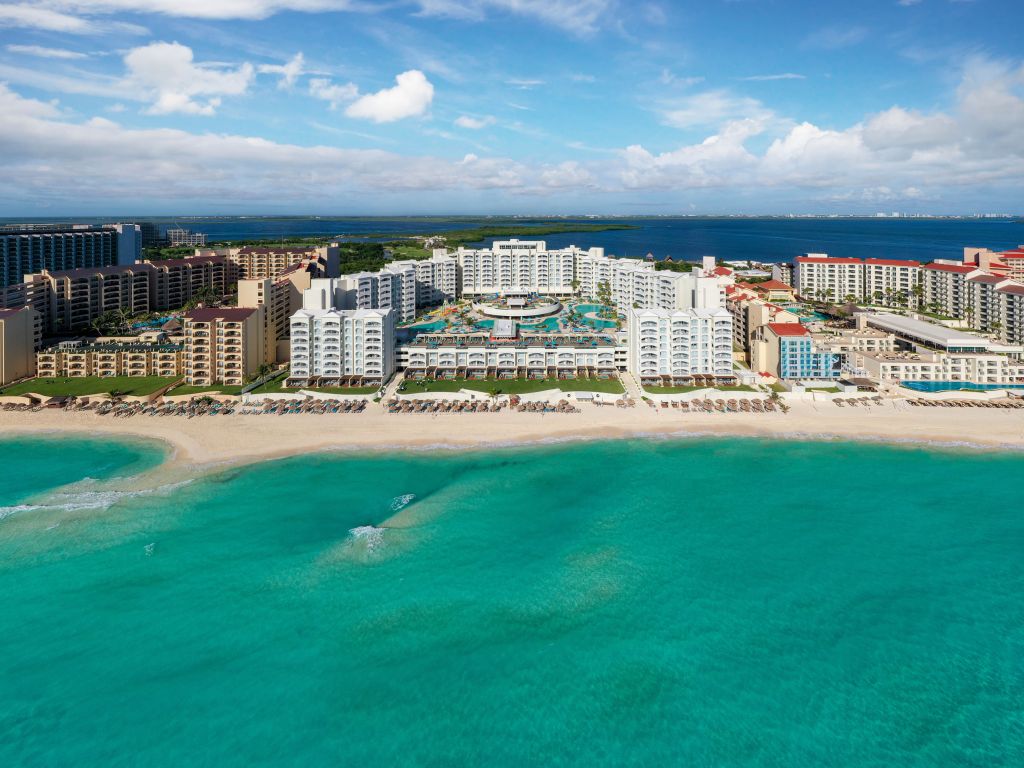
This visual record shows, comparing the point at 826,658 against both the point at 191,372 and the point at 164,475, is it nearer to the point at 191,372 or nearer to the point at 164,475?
the point at 164,475

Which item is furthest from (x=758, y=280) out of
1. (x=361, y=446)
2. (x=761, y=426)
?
(x=361, y=446)

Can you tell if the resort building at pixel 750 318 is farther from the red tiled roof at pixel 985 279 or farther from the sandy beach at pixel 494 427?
the red tiled roof at pixel 985 279

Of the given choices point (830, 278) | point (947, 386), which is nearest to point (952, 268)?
point (830, 278)

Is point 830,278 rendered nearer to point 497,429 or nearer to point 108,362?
point 497,429

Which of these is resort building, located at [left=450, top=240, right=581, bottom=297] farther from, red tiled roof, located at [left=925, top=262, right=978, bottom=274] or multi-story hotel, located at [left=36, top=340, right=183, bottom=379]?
multi-story hotel, located at [left=36, top=340, right=183, bottom=379]

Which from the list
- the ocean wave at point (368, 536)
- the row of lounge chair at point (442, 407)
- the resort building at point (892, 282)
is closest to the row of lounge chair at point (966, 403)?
the row of lounge chair at point (442, 407)

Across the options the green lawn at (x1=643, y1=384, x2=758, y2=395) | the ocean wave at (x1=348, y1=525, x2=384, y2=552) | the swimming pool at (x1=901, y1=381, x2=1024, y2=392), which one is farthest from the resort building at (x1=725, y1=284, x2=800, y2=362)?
the ocean wave at (x1=348, y1=525, x2=384, y2=552)
